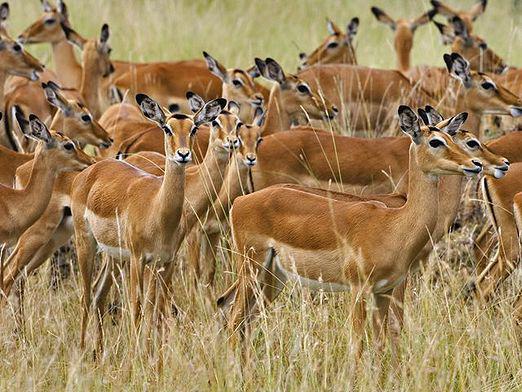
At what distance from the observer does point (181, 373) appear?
510cm

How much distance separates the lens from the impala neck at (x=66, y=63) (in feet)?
38.4

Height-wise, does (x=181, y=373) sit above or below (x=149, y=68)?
above

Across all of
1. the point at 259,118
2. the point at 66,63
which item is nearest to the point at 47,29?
the point at 66,63

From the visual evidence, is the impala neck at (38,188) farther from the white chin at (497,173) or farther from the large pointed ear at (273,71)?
the large pointed ear at (273,71)

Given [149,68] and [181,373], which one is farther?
[149,68]

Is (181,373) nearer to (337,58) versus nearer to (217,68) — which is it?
(217,68)

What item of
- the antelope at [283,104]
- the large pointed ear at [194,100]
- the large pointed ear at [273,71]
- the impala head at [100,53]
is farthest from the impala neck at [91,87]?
the large pointed ear at [194,100]

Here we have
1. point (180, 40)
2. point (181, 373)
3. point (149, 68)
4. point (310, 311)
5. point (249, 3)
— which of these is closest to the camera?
point (181, 373)

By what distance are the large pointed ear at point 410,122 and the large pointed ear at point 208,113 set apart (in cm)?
108

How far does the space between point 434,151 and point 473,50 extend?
5.35m

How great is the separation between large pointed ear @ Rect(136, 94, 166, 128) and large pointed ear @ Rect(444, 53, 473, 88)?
7.42 ft

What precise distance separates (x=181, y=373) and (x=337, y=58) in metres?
7.09

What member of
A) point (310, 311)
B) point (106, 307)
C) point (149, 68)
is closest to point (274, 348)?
point (310, 311)

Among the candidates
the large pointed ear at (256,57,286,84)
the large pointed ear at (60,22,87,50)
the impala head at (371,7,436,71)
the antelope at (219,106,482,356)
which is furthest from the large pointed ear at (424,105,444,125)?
the impala head at (371,7,436,71)
